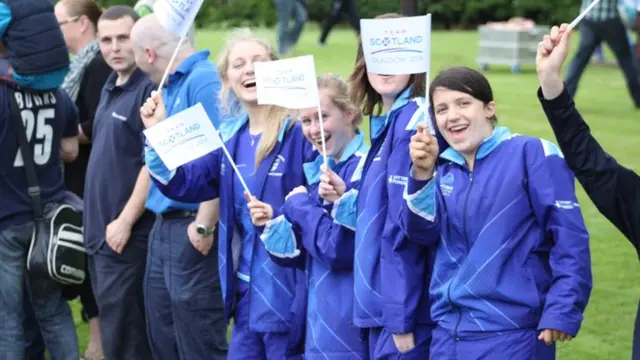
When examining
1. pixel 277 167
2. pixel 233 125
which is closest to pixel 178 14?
pixel 233 125

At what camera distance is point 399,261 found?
179 inches

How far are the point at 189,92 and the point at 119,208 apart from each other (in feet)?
2.79

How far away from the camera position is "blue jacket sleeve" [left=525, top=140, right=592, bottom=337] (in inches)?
164

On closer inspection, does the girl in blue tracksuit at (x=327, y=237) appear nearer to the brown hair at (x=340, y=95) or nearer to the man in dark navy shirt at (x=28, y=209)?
the brown hair at (x=340, y=95)

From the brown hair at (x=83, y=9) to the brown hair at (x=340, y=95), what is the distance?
3.09 m

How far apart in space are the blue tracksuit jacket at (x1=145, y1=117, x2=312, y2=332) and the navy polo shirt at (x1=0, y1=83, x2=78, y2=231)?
3.85 feet

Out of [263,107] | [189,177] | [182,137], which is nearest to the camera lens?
[182,137]

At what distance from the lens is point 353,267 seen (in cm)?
489

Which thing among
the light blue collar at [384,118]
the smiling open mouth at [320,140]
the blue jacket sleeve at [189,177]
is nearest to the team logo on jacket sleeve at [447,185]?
the light blue collar at [384,118]

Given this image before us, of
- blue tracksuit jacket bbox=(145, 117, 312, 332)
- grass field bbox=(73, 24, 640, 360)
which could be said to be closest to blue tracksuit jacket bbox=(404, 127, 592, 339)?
blue tracksuit jacket bbox=(145, 117, 312, 332)

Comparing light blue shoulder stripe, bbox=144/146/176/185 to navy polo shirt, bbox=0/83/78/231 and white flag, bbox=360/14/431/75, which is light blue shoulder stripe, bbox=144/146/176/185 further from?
white flag, bbox=360/14/431/75

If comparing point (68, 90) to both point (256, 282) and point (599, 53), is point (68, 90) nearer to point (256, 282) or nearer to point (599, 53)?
point (256, 282)

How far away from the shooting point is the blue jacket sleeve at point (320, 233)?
4.87 meters

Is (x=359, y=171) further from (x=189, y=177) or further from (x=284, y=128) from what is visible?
(x=189, y=177)
